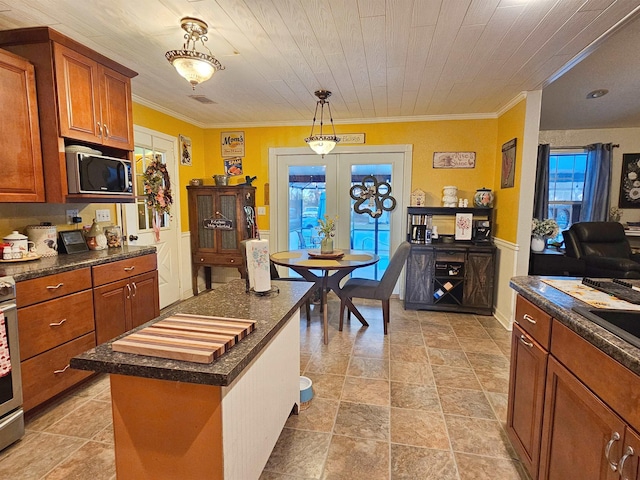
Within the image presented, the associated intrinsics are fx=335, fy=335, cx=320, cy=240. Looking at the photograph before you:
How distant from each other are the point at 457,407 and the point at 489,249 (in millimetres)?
2137

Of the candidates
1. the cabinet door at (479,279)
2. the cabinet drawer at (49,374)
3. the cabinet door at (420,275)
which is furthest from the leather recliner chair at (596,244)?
the cabinet drawer at (49,374)

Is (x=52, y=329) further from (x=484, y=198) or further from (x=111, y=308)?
(x=484, y=198)

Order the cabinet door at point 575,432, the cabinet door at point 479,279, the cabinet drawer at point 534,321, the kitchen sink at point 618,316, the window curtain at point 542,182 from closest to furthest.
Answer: the cabinet door at point 575,432 → the kitchen sink at point 618,316 → the cabinet drawer at point 534,321 → the cabinet door at point 479,279 → the window curtain at point 542,182

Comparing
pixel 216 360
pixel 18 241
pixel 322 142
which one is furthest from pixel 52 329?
pixel 322 142

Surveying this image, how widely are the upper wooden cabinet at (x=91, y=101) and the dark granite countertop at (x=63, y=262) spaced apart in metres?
0.84

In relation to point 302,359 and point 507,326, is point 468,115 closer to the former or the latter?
point 507,326

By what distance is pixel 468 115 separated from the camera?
4125 millimetres

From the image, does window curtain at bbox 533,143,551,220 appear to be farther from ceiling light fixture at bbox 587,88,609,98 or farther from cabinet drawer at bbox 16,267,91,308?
cabinet drawer at bbox 16,267,91,308

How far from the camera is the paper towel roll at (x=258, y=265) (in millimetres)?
1633

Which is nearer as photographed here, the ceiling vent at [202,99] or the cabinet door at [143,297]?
the cabinet door at [143,297]

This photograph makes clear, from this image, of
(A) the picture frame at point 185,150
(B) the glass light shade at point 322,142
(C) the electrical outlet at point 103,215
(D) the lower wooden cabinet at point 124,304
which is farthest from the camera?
(A) the picture frame at point 185,150

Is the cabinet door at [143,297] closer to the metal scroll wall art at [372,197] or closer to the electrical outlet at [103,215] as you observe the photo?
the electrical outlet at [103,215]

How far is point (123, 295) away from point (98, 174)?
0.93m

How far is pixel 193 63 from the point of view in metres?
1.96
